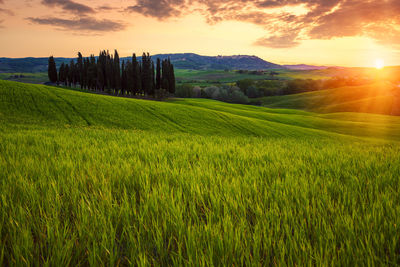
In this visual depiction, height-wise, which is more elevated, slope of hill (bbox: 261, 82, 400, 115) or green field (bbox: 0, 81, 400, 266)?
slope of hill (bbox: 261, 82, 400, 115)

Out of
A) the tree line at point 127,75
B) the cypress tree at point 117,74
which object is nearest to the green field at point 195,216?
the tree line at point 127,75

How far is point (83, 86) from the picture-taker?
89.5m

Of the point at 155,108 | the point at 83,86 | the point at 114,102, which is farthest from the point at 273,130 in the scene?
the point at 83,86

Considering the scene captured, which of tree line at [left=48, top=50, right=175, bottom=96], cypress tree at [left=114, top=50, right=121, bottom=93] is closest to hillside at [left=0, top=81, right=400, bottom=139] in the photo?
tree line at [left=48, top=50, right=175, bottom=96]

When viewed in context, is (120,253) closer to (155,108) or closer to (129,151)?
(129,151)

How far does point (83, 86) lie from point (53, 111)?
247ft

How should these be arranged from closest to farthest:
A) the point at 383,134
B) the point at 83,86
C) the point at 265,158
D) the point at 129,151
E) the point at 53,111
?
1. the point at 265,158
2. the point at 129,151
3. the point at 53,111
4. the point at 383,134
5. the point at 83,86

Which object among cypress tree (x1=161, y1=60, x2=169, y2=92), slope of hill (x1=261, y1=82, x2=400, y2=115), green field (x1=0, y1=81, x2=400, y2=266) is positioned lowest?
green field (x1=0, y1=81, x2=400, y2=266)

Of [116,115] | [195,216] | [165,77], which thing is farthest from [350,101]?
[195,216]

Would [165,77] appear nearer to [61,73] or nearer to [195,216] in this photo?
Answer: [61,73]

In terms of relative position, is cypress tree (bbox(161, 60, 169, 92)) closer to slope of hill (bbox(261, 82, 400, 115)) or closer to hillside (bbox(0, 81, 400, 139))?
hillside (bbox(0, 81, 400, 139))

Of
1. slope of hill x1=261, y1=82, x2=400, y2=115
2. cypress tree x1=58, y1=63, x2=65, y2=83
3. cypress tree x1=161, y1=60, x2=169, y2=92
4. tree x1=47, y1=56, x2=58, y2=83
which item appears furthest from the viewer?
cypress tree x1=58, y1=63, x2=65, y2=83

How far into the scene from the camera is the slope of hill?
273ft

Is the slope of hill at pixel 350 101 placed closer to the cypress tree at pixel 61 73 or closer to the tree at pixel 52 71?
the cypress tree at pixel 61 73
